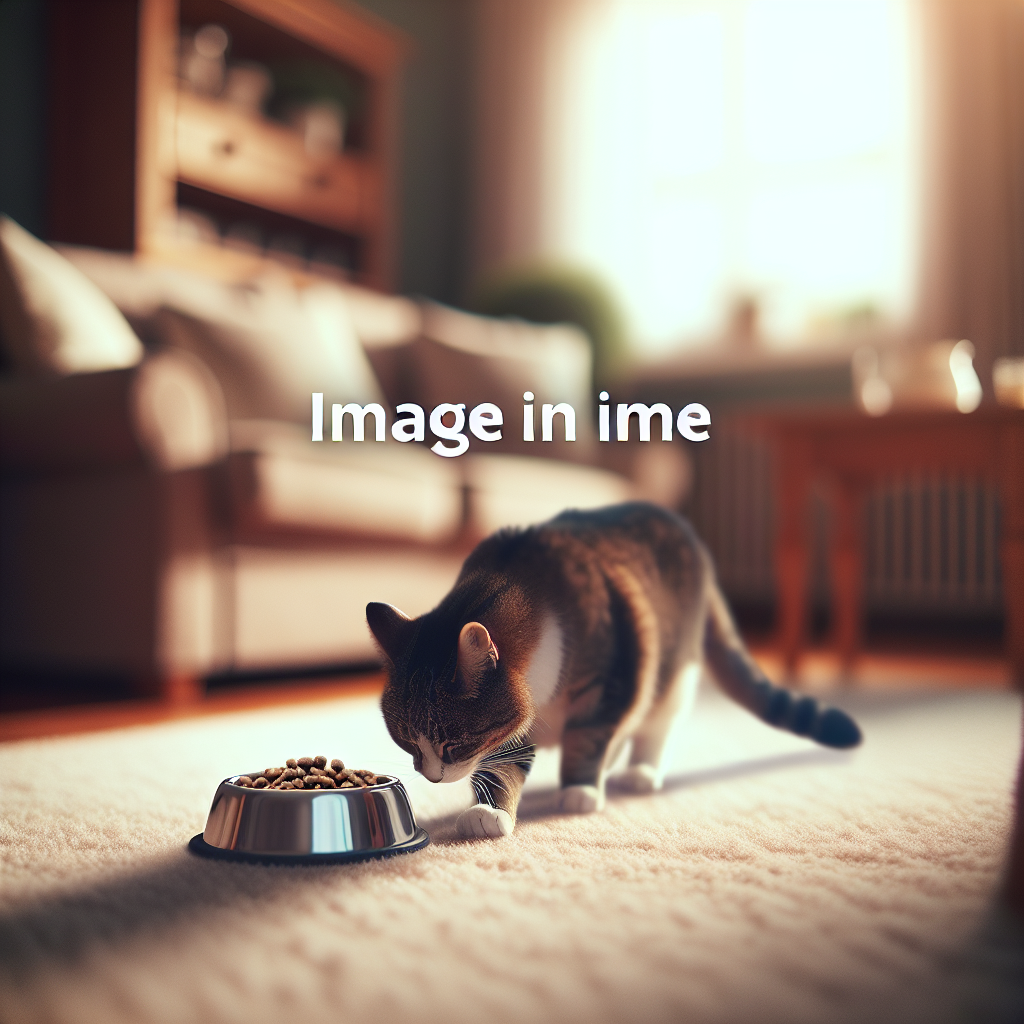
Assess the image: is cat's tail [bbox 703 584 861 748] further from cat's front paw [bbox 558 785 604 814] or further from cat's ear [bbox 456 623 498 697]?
cat's ear [bbox 456 623 498 697]

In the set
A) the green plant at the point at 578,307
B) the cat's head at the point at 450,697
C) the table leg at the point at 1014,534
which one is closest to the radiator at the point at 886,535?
the green plant at the point at 578,307

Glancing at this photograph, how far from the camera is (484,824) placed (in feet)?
3.36

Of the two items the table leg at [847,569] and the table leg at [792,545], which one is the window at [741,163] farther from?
the table leg at [792,545]

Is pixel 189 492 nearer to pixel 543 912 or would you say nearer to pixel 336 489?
pixel 336 489

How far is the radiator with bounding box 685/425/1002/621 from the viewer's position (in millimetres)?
3537

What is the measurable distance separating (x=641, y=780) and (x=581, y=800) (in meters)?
0.17

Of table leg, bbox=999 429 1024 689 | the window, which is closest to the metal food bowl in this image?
table leg, bbox=999 429 1024 689

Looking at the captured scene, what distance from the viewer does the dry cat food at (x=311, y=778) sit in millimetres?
943

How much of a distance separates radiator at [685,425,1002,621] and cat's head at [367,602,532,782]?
7.89 feet

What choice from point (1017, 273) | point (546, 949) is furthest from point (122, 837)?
point (1017, 273)

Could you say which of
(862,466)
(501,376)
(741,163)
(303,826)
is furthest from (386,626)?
(741,163)

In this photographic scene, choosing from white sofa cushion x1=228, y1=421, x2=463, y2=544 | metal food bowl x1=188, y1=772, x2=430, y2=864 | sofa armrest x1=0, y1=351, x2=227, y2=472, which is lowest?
metal food bowl x1=188, y1=772, x2=430, y2=864

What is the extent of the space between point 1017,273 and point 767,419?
5.31 ft

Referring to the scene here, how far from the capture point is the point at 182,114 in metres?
3.38
